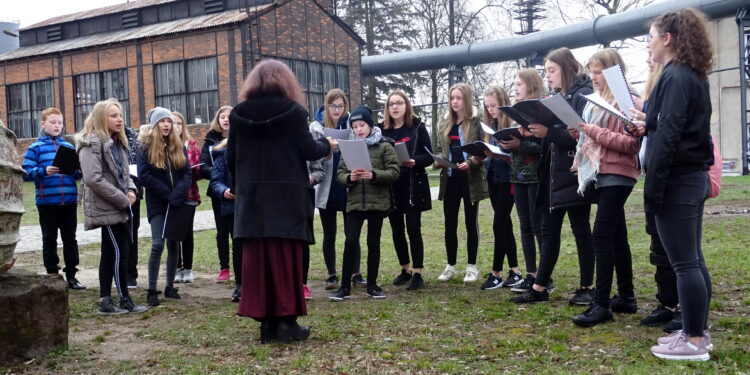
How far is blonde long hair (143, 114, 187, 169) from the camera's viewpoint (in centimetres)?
767

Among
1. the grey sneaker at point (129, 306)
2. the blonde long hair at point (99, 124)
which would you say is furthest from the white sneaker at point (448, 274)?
the blonde long hair at point (99, 124)

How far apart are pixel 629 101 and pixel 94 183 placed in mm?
4274

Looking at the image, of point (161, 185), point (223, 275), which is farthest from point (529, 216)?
→ point (223, 275)

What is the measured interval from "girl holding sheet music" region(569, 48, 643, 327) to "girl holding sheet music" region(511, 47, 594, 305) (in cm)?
28

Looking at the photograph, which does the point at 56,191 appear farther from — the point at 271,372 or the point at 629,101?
the point at 629,101

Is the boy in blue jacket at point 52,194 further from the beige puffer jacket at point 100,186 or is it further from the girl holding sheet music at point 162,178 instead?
the beige puffer jacket at point 100,186

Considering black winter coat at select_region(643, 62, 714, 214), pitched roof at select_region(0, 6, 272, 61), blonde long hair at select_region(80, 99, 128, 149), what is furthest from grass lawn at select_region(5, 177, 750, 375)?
pitched roof at select_region(0, 6, 272, 61)

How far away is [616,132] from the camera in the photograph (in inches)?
224

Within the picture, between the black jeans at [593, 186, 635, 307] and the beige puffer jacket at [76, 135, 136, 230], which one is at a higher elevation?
the beige puffer jacket at [76, 135, 136, 230]

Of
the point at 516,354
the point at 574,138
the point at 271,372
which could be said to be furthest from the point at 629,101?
the point at 271,372

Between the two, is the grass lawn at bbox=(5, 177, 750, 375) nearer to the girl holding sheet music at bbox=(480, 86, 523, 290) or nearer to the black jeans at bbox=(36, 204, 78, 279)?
the girl holding sheet music at bbox=(480, 86, 523, 290)

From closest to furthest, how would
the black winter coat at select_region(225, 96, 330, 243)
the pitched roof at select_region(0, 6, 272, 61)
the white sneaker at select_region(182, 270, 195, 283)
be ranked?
1. the black winter coat at select_region(225, 96, 330, 243)
2. the white sneaker at select_region(182, 270, 195, 283)
3. the pitched roof at select_region(0, 6, 272, 61)

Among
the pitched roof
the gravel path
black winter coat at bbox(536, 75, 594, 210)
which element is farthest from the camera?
the pitched roof

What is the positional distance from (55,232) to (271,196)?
161 inches
